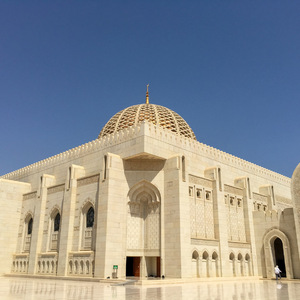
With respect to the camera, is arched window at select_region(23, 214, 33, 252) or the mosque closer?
the mosque

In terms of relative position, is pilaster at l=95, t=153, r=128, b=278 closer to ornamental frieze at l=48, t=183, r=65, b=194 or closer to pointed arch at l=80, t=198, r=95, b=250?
pointed arch at l=80, t=198, r=95, b=250

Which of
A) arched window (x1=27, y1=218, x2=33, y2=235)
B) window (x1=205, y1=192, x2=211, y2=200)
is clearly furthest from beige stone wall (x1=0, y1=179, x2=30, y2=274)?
window (x1=205, y1=192, x2=211, y2=200)

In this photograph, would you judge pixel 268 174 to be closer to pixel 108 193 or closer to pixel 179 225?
pixel 179 225

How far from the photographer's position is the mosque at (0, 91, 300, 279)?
53.3 feet

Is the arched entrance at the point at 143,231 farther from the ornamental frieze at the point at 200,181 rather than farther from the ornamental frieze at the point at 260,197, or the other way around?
the ornamental frieze at the point at 260,197

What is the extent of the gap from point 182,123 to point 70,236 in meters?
11.2

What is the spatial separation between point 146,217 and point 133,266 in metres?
2.65

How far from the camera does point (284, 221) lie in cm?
1827

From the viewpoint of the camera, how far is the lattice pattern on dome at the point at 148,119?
22.7 m

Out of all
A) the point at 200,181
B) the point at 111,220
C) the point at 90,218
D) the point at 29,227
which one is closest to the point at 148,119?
the point at 200,181

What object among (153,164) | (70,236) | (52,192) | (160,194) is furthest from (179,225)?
(52,192)

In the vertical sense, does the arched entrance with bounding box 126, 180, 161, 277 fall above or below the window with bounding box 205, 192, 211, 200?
below

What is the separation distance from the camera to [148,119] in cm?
2273

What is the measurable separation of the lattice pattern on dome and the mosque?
134 inches
